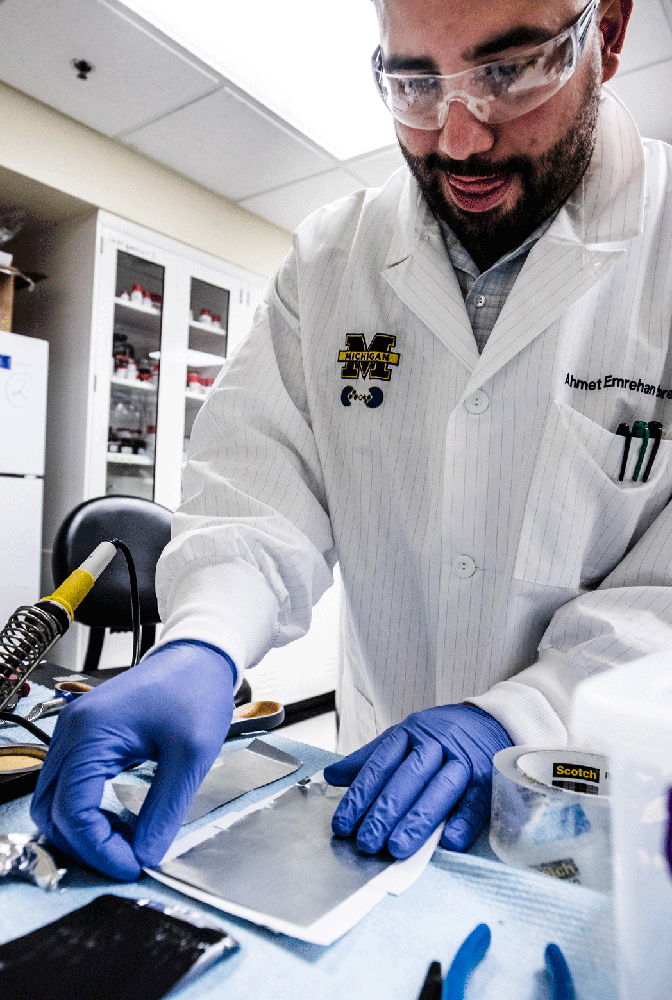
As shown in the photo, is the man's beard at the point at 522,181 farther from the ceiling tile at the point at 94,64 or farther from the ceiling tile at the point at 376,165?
the ceiling tile at the point at 376,165

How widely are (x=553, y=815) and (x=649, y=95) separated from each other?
119 inches

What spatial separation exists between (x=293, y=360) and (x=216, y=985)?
2.84ft

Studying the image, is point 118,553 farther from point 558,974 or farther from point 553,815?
point 558,974

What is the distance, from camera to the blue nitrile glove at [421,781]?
1.91 ft

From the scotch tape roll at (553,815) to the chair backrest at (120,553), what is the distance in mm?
1731

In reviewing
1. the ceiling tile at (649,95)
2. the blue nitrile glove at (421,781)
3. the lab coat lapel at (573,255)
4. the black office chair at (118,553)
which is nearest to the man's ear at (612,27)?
the lab coat lapel at (573,255)

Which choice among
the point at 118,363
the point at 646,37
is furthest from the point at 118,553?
the point at 646,37

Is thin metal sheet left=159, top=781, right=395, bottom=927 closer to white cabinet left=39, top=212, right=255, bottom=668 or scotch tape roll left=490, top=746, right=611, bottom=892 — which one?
scotch tape roll left=490, top=746, right=611, bottom=892

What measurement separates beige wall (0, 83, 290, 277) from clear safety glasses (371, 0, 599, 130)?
2.47m

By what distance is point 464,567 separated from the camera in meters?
0.93

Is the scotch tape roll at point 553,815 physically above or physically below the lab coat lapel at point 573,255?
below

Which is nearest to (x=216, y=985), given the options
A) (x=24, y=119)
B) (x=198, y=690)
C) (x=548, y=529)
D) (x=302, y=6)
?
(x=198, y=690)

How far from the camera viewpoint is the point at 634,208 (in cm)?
93

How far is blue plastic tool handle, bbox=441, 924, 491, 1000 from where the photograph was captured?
38cm
